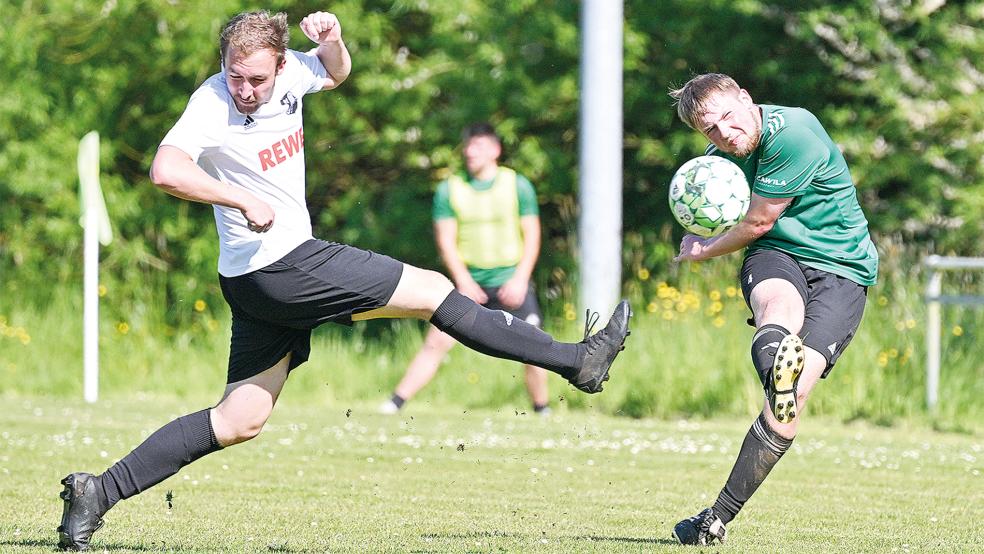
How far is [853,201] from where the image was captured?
6.04m

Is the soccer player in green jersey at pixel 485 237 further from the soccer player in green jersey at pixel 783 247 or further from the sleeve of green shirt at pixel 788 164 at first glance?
the sleeve of green shirt at pixel 788 164

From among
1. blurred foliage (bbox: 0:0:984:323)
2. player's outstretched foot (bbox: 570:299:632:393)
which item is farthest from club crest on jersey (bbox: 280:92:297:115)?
blurred foliage (bbox: 0:0:984:323)

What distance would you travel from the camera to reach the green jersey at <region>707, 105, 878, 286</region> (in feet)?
19.0

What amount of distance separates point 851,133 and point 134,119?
9.68m

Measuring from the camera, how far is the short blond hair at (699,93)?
580 centimetres

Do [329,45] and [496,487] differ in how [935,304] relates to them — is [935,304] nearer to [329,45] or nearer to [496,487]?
[496,487]

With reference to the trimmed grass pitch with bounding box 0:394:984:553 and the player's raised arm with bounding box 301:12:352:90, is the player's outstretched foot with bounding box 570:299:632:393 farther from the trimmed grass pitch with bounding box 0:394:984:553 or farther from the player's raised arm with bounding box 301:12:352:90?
the player's raised arm with bounding box 301:12:352:90

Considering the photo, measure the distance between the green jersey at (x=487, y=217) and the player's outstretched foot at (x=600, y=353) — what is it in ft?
19.0

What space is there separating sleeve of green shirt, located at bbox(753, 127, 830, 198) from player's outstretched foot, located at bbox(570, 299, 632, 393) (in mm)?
736

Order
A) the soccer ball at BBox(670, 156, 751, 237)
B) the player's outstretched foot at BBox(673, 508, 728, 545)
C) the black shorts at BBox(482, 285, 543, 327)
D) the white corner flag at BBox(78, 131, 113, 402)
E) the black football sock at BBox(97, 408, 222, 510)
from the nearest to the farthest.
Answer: the black football sock at BBox(97, 408, 222, 510), the player's outstretched foot at BBox(673, 508, 728, 545), the soccer ball at BBox(670, 156, 751, 237), the black shorts at BBox(482, 285, 543, 327), the white corner flag at BBox(78, 131, 113, 402)

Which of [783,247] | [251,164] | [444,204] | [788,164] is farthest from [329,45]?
[444,204]

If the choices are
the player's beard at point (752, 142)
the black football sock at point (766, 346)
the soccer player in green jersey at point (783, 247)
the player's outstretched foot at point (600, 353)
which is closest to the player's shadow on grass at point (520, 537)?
the soccer player in green jersey at point (783, 247)

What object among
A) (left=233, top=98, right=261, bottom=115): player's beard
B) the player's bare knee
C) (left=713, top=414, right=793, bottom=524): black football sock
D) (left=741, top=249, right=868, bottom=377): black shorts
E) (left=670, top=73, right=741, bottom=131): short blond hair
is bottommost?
(left=713, top=414, right=793, bottom=524): black football sock

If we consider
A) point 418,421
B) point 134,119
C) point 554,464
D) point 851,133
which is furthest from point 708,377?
point 134,119
